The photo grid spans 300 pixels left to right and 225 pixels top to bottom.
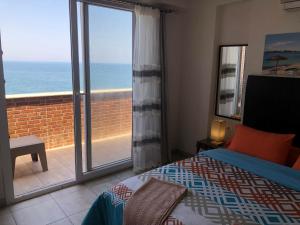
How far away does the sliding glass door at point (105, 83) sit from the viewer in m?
2.81

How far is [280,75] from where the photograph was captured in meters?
2.58

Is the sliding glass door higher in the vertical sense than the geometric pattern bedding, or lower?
higher

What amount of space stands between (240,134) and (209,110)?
0.92 meters

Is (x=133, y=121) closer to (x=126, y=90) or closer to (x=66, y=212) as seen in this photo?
(x=126, y=90)

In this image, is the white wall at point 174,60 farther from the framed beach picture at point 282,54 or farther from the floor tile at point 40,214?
the floor tile at point 40,214

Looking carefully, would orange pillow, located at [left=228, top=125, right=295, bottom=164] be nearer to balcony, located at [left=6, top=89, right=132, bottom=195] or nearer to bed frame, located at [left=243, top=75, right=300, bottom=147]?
bed frame, located at [left=243, top=75, right=300, bottom=147]

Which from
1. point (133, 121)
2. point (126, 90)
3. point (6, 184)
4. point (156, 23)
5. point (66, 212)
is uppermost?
point (156, 23)

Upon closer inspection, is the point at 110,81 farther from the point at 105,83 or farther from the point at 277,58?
the point at 277,58

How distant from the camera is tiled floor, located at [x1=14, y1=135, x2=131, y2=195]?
298cm

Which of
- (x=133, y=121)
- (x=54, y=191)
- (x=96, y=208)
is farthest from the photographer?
(x=133, y=121)

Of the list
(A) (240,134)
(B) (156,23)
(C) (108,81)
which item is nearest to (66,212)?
(C) (108,81)

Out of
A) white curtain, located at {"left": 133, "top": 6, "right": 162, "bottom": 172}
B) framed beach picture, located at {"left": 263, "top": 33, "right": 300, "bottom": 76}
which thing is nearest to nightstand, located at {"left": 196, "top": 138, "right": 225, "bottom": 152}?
white curtain, located at {"left": 133, "top": 6, "right": 162, "bottom": 172}

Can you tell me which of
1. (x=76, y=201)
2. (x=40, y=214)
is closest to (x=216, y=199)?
(x=76, y=201)

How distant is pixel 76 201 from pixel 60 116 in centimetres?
204
